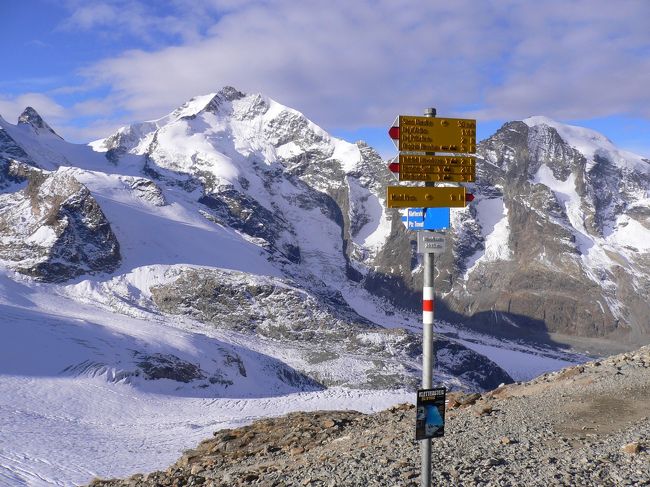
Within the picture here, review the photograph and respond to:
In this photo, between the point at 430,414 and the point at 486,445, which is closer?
the point at 430,414

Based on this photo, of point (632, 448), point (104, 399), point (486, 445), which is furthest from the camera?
point (104, 399)

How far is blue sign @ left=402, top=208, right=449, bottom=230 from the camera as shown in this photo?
1156cm

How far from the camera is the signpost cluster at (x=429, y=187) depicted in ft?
37.1

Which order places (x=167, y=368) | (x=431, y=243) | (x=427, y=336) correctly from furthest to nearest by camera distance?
1. (x=167, y=368)
2. (x=431, y=243)
3. (x=427, y=336)

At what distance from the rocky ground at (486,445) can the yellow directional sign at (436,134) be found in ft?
21.9

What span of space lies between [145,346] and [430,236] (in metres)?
97.9

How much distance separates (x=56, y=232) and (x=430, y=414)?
590 feet

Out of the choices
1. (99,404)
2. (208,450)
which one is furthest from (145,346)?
(208,450)

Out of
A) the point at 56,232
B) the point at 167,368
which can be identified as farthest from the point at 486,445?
the point at 56,232

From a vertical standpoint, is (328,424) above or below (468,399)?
below

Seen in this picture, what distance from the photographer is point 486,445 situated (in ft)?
51.7

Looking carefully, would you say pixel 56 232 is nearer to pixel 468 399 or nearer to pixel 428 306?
pixel 468 399

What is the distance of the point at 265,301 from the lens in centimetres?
15938

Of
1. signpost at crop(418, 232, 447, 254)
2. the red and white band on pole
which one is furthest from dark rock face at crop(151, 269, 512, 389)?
the red and white band on pole
